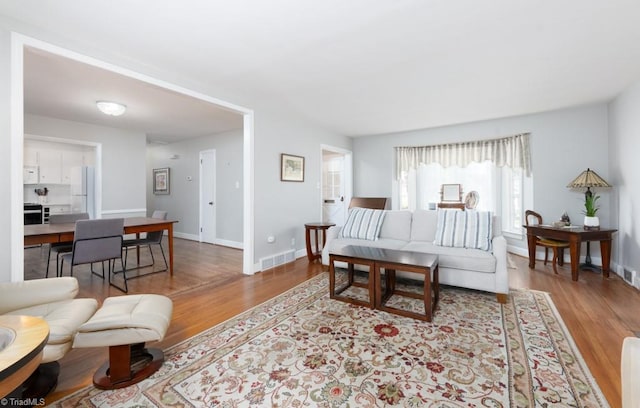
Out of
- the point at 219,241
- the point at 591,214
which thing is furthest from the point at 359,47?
the point at 219,241

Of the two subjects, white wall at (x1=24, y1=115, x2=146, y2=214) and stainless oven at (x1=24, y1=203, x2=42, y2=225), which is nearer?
white wall at (x1=24, y1=115, x2=146, y2=214)

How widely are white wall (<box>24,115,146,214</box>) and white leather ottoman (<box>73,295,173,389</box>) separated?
4.29m

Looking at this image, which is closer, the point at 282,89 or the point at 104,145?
the point at 282,89

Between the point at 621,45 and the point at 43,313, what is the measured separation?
455 centimetres

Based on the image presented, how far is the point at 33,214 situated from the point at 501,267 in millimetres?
7638

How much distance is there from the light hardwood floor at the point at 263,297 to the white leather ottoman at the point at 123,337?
0.21m

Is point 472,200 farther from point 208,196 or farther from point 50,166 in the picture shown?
point 50,166

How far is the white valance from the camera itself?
434 centimetres

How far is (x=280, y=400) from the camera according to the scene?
139 centimetres

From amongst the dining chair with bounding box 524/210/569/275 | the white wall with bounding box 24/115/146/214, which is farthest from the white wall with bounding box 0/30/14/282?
the dining chair with bounding box 524/210/569/275

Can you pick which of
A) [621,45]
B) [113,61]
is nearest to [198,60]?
[113,61]

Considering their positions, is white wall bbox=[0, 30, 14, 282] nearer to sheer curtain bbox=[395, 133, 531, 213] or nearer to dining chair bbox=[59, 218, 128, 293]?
dining chair bbox=[59, 218, 128, 293]

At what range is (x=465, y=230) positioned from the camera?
10.1 feet

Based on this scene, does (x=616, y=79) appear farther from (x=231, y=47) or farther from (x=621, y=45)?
(x=231, y=47)
